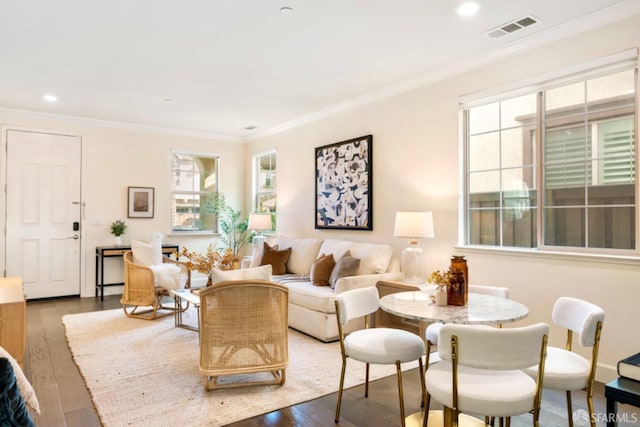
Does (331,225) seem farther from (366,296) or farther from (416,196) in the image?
(366,296)

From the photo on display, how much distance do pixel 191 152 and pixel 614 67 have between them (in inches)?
230

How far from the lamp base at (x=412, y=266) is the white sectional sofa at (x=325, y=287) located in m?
0.21

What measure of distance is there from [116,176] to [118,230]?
33.0 inches

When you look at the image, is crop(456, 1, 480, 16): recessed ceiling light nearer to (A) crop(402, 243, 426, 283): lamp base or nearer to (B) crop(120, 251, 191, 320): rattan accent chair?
(A) crop(402, 243, 426, 283): lamp base

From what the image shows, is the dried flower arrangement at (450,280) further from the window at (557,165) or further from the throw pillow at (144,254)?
the throw pillow at (144,254)

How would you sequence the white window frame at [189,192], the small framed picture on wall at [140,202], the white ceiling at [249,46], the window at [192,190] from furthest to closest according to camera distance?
the window at [192,190]
the white window frame at [189,192]
the small framed picture on wall at [140,202]
the white ceiling at [249,46]

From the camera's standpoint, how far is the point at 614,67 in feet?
9.77

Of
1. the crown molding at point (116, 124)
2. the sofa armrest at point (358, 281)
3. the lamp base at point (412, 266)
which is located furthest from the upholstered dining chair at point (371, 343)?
the crown molding at point (116, 124)

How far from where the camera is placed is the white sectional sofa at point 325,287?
153 inches

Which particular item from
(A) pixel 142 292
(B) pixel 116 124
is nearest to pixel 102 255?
(A) pixel 142 292

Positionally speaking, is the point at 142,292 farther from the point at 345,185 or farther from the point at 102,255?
the point at 345,185

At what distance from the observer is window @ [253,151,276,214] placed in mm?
6938

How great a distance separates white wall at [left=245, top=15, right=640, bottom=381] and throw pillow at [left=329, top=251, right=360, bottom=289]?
0.61 metres

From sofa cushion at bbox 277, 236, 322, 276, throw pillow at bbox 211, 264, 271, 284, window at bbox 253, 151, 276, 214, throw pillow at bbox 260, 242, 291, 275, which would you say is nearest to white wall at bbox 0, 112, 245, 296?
window at bbox 253, 151, 276, 214
